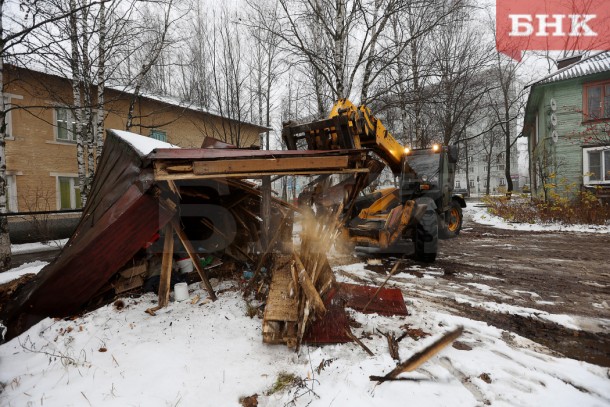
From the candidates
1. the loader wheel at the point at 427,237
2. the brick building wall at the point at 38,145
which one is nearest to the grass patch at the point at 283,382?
the loader wheel at the point at 427,237

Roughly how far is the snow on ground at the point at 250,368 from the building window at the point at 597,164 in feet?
50.9

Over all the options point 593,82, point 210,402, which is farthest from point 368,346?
point 593,82

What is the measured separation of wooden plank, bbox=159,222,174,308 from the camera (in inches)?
152

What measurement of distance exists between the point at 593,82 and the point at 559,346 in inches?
685

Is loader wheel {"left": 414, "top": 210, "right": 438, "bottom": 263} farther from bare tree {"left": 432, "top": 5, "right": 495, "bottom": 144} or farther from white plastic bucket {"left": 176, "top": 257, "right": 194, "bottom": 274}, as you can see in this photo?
bare tree {"left": 432, "top": 5, "right": 495, "bottom": 144}

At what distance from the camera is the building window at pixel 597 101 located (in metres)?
13.3

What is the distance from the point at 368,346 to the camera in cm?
291

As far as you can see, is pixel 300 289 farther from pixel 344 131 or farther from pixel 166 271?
pixel 344 131

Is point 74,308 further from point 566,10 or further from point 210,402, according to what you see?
point 566,10

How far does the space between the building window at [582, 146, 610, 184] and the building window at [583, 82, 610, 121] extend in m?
1.58

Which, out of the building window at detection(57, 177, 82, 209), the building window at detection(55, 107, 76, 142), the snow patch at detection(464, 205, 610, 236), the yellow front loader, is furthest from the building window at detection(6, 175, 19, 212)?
the snow patch at detection(464, 205, 610, 236)

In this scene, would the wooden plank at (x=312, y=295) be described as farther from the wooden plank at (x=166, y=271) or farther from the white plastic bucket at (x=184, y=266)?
the white plastic bucket at (x=184, y=266)

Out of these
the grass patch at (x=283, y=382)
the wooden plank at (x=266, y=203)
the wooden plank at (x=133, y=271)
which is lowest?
the grass patch at (x=283, y=382)

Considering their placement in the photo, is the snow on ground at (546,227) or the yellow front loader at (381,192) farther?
the snow on ground at (546,227)
